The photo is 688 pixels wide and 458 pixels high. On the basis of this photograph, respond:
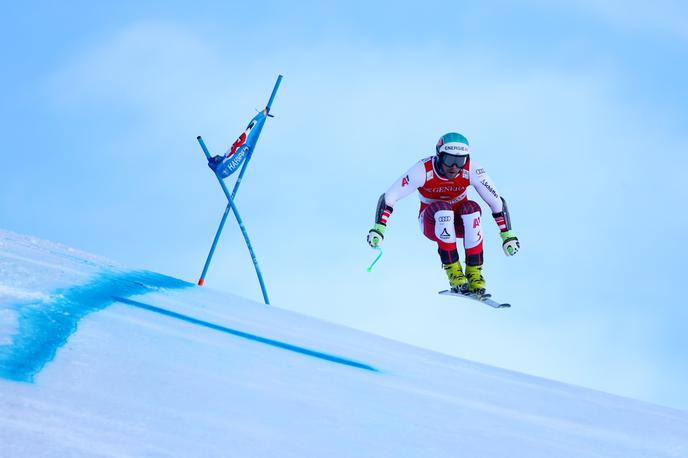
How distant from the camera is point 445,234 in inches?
288

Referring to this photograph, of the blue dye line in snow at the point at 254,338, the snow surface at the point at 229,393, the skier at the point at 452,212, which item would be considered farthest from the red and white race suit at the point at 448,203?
the blue dye line in snow at the point at 254,338

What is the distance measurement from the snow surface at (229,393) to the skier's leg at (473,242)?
6.49ft

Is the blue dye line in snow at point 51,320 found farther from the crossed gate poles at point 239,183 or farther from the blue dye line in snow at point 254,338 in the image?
the crossed gate poles at point 239,183

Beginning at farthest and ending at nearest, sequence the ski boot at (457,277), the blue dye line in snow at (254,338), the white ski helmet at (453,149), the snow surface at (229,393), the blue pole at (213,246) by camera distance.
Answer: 1. the blue pole at (213,246)
2. the ski boot at (457,277)
3. the white ski helmet at (453,149)
4. the blue dye line in snow at (254,338)
5. the snow surface at (229,393)

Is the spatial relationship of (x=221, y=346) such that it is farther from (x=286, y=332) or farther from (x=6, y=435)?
(x=6, y=435)

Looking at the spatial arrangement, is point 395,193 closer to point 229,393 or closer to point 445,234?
point 445,234

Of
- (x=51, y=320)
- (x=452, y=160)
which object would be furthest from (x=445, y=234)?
(x=51, y=320)

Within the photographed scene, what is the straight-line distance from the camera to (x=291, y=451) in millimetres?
2229

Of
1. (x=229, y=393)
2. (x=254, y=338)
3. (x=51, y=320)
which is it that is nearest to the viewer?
(x=229, y=393)

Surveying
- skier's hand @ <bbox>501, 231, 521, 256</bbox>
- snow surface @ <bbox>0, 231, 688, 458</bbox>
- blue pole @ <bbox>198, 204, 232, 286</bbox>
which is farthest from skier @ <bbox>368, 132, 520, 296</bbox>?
blue pole @ <bbox>198, 204, 232, 286</bbox>

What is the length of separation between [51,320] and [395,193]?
4473 mm

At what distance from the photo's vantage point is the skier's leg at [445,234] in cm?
729

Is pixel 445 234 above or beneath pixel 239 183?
beneath

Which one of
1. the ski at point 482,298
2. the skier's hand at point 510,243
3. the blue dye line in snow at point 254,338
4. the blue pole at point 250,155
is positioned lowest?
the blue dye line in snow at point 254,338
